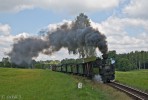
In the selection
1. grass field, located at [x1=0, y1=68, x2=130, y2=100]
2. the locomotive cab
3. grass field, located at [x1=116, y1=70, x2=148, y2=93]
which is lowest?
grass field, located at [x1=0, y1=68, x2=130, y2=100]

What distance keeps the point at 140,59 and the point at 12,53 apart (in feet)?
482

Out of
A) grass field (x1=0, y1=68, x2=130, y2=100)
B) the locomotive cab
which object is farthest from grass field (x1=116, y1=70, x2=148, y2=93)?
grass field (x1=0, y1=68, x2=130, y2=100)

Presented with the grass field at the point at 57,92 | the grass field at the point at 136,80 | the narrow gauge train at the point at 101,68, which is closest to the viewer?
the grass field at the point at 57,92

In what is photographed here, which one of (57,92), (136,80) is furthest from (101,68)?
(57,92)

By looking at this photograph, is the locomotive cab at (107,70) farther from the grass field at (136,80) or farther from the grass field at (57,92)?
the grass field at (57,92)

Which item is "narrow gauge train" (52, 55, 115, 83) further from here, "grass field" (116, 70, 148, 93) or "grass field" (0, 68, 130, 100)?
"grass field" (0, 68, 130, 100)

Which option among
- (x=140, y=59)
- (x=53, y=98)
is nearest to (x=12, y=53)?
(x=53, y=98)

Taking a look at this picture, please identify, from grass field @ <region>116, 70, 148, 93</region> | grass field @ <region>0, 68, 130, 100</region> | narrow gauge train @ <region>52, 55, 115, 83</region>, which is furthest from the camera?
narrow gauge train @ <region>52, 55, 115, 83</region>

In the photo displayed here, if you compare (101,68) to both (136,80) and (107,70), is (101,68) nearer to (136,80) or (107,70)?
(107,70)

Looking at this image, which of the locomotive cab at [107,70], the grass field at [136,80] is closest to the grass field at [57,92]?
the locomotive cab at [107,70]

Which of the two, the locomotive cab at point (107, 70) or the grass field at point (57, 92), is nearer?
the grass field at point (57, 92)

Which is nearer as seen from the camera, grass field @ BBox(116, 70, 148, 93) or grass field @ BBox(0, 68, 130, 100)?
grass field @ BBox(0, 68, 130, 100)

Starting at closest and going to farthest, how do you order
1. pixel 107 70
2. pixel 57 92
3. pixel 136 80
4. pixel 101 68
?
pixel 57 92 < pixel 101 68 < pixel 107 70 < pixel 136 80

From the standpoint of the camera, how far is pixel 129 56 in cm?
19975
